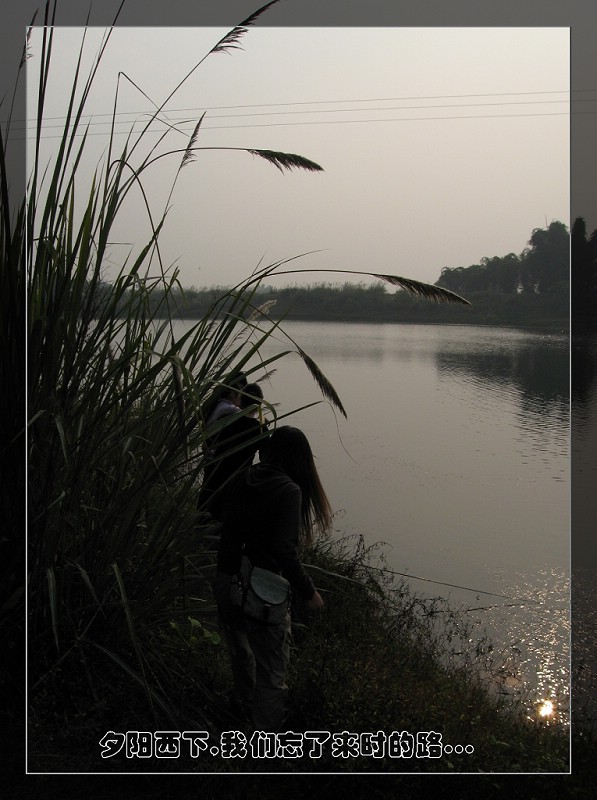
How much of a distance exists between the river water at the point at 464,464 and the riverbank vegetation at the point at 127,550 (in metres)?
0.12

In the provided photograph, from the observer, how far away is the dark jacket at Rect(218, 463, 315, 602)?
2.37 m

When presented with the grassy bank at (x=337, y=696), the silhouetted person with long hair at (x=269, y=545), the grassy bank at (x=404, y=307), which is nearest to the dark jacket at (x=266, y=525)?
the silhouetted person with long hair at (x=269, y=545)

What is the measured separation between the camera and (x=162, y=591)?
2584mm

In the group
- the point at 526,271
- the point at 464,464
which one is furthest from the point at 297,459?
the point at 526,271

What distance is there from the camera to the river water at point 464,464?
253 centimetres

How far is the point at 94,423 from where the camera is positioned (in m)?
2.47

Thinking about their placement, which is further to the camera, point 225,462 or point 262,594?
point 225,462

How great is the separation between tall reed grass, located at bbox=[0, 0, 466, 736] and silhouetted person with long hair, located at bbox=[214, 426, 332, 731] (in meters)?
0.18

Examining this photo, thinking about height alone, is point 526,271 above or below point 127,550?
above

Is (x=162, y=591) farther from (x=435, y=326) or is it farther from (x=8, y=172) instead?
(x=8, y=172)

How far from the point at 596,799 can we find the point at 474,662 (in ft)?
1.64

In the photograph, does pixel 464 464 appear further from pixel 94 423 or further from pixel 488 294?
pixel 94 423

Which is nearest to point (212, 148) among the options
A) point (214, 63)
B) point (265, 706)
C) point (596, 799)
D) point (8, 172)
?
point (214, 63)

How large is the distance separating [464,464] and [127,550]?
1070 mm
